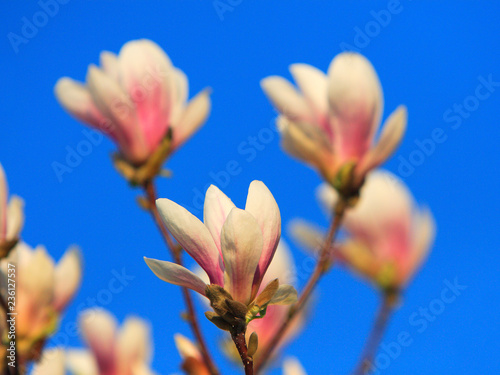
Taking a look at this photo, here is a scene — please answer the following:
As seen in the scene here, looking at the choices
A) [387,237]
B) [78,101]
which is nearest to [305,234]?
[387,237]

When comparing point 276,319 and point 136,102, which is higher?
point 136,102

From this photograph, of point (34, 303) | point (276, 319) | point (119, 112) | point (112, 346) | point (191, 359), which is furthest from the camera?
point (112, 346)

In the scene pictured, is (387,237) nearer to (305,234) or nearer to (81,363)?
(305,234)

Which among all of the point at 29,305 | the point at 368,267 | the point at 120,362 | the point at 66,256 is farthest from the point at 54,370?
the point at 368,267

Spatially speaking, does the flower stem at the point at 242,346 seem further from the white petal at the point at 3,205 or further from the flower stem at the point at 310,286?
the white petal at the point at 3,205

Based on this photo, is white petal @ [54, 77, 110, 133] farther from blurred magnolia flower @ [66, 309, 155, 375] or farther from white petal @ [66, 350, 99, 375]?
white petal @ [66, 350, 99, 375]

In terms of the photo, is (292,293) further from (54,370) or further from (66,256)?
(66,256)

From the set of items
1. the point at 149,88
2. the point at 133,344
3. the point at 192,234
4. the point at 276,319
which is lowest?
the point at 133,344
